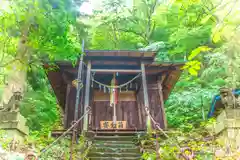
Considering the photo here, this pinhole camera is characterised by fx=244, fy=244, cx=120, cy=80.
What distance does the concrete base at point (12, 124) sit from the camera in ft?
18.7

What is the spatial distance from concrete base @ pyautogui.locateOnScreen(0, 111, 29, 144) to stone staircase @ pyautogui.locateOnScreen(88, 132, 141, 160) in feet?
6.24

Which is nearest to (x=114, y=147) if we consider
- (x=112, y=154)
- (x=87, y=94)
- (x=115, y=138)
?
(x=112, y=154)

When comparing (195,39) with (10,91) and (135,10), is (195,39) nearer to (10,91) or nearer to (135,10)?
(135,10)

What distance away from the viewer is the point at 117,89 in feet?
39.7

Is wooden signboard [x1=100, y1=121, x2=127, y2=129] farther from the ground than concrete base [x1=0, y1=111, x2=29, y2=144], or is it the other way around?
wooden signboard [x1=100, y1=121, x2=127, y2=129]

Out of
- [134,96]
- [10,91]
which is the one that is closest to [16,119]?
[10,91]

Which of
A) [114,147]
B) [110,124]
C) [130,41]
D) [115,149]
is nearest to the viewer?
[115,149]

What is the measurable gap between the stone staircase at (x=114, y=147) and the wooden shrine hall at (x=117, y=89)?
7.39 feet

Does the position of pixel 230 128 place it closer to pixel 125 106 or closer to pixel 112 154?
pixel 112 154

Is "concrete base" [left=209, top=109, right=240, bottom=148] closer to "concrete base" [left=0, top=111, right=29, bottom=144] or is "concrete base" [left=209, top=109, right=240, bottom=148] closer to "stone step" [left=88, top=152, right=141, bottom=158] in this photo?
"stone step" [left=88, top=152, right=141, bottom=158]

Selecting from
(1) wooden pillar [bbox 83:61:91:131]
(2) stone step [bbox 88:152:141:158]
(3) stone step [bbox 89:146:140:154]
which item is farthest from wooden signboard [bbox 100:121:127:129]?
(2) stone step [bbox 88:152:141:158]

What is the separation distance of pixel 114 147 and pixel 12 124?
3.10 m

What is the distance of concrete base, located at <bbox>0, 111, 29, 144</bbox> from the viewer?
5691mm

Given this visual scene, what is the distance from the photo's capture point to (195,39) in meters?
17.3
